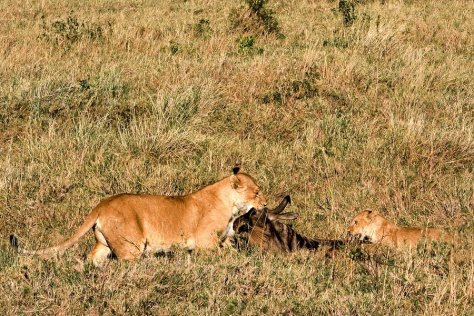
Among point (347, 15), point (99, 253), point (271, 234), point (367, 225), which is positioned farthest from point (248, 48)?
point (99, 253)

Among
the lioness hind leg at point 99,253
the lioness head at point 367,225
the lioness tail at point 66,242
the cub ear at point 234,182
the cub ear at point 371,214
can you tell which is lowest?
the lioness head at point 367,225

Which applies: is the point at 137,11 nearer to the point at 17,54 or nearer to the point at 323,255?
the point at 17,54

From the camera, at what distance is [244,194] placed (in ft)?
24.6

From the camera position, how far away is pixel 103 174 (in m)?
8.73

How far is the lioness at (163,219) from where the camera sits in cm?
638

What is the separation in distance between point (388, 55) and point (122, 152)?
244 inches

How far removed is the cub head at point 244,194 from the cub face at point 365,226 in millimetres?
1000

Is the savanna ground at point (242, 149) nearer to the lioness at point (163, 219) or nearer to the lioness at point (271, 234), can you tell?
the lioness at point (163, 219)

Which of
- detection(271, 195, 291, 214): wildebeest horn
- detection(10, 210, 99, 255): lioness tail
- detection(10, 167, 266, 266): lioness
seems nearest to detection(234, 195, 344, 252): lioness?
detection(271, 195, 291, 214): wildebeest horn

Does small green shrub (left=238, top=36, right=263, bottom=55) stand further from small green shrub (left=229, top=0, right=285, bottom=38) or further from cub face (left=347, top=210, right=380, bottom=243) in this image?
cub face (left=347, top=210, right=380, bottom=243)

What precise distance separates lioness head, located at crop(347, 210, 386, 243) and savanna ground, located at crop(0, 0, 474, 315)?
0.67 ft

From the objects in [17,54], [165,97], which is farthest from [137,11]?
[165,97]

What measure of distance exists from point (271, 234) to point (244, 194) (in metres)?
0.49

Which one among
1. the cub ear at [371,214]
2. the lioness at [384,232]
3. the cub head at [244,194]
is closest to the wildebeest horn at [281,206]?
the cub head at [244,194]
